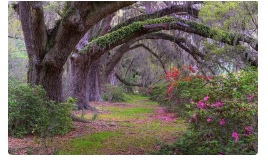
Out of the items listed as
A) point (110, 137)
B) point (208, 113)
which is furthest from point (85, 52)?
point (208, 113)

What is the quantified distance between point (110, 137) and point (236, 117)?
2702mm

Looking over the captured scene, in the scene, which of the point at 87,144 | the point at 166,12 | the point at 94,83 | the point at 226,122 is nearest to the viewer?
the point at 226,122

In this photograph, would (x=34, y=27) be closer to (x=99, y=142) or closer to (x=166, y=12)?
(x=99, y=142)

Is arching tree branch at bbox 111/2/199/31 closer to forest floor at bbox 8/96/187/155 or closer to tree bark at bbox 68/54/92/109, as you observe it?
tree bark at bbox 68/54/92/109

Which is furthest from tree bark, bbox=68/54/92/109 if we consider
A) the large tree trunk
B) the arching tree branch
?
the large tree trunk

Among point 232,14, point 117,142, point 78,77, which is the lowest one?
point 117,142

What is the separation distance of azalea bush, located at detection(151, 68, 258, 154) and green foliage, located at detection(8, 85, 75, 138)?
2.09 metres

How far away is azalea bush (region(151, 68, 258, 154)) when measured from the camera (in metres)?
3.21

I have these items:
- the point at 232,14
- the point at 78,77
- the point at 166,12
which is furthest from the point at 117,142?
the point at 166,12

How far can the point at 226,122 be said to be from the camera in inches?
136

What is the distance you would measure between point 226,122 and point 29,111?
11.9ft

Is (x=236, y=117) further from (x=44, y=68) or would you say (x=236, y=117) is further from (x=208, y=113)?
(x=44, y=68)

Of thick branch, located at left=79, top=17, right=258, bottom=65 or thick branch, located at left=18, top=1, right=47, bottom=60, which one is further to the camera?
thick branch, located at left=79, top=17, right=258, bottom=65

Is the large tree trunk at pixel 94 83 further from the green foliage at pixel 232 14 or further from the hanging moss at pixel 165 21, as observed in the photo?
the green foliage at pixel 232 14
